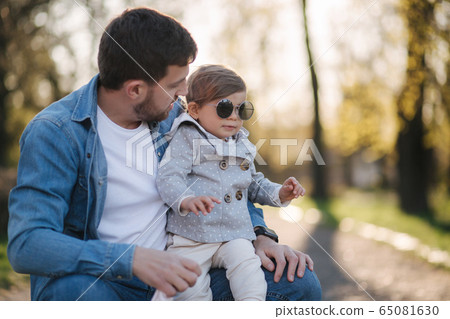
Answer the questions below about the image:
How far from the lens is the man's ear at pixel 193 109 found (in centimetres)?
219

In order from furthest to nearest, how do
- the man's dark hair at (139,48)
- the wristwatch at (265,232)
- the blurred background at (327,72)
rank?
the blurred background at (327,72) → the wristwatch at (265,232) → the man's dark hair at (139,48)

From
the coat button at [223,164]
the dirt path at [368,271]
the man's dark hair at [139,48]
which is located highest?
the man's dark hair at [139,48]

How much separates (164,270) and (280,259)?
64 centimetres

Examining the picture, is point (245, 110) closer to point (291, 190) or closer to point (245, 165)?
point (245, 165)

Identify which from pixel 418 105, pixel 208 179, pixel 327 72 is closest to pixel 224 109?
pixel 208 179

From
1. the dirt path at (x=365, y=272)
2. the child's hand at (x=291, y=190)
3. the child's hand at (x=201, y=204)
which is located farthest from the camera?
the dirt path at (x=365, y=272)

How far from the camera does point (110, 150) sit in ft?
6.22

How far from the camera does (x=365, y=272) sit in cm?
576

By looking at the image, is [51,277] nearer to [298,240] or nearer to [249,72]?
[298,240]

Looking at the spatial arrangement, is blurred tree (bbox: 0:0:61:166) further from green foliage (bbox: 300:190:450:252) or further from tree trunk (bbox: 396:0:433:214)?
green foliage (bbox: 300:190:450:252)

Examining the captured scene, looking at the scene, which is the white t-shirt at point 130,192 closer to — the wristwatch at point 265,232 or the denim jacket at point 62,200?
the denim jacket at point 62,200

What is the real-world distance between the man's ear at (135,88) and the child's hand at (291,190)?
72 cm

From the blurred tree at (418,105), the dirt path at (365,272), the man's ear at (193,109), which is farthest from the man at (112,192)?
the blurred tree at (418,105)

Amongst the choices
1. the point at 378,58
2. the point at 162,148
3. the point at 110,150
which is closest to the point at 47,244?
the point at 110,150
